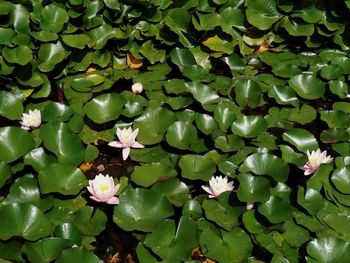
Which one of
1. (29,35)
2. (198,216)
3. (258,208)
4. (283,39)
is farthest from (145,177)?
(283,39)

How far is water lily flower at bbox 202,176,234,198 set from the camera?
2172 millimetres

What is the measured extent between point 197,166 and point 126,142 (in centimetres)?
35

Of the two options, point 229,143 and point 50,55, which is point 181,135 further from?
point 50,55

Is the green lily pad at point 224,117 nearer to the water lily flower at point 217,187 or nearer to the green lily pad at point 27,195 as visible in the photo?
the water lily flower at point 217,187

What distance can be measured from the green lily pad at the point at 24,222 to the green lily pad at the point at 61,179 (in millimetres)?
153

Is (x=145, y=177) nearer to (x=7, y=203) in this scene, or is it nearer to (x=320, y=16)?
(x=7, y=203)

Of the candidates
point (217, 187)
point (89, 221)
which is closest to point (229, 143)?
point (217, 187)

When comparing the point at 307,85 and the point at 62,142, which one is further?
the point at 307,85

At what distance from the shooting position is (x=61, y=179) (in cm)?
214

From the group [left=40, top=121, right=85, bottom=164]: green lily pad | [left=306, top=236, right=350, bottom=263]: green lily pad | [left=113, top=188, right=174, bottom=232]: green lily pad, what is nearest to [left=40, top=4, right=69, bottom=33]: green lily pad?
[left=40, top=121, right=85, bottom=164]: green lily pad

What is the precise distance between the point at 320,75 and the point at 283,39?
17.5 inches

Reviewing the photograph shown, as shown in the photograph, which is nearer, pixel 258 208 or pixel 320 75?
pixel 258 208

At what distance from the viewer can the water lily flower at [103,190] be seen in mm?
2083

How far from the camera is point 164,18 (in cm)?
314
